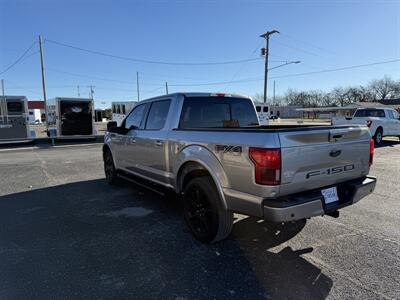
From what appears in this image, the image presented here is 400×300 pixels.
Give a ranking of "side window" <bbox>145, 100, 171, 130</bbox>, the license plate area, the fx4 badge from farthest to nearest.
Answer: "side window" <bbox>145, 100, 171, 130</bbox>, the license plate area, the fx4 badge

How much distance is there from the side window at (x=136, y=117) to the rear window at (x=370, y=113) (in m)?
14.4

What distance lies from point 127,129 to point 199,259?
10.6 ft

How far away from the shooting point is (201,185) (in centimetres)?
350

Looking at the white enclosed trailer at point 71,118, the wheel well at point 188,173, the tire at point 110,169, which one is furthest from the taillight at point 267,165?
the white enclosed trailer at point 71,118

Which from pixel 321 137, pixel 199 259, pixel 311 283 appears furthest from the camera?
pixel 199 259

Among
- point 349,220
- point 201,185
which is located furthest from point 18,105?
point 349,220

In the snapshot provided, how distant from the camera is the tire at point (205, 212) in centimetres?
335

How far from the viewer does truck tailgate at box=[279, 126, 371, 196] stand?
9.07 feet

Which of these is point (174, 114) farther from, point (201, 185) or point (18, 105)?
point (18, 105)

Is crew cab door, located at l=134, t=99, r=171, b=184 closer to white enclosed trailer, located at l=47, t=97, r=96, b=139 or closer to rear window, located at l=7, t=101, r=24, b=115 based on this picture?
white enclosed trailer, located at l=47, t=97, r=96, b=139

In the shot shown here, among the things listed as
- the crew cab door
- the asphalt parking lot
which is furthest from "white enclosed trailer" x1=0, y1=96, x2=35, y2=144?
the crew cab door

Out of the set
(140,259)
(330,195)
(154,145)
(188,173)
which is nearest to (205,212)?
(188,173)

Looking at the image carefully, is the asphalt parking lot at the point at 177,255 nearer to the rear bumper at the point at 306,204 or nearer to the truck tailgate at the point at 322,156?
the rear bumper at the point at 306,204

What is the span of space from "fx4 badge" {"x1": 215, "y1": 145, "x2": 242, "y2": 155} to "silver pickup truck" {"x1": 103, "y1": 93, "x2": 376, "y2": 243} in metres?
0.01
